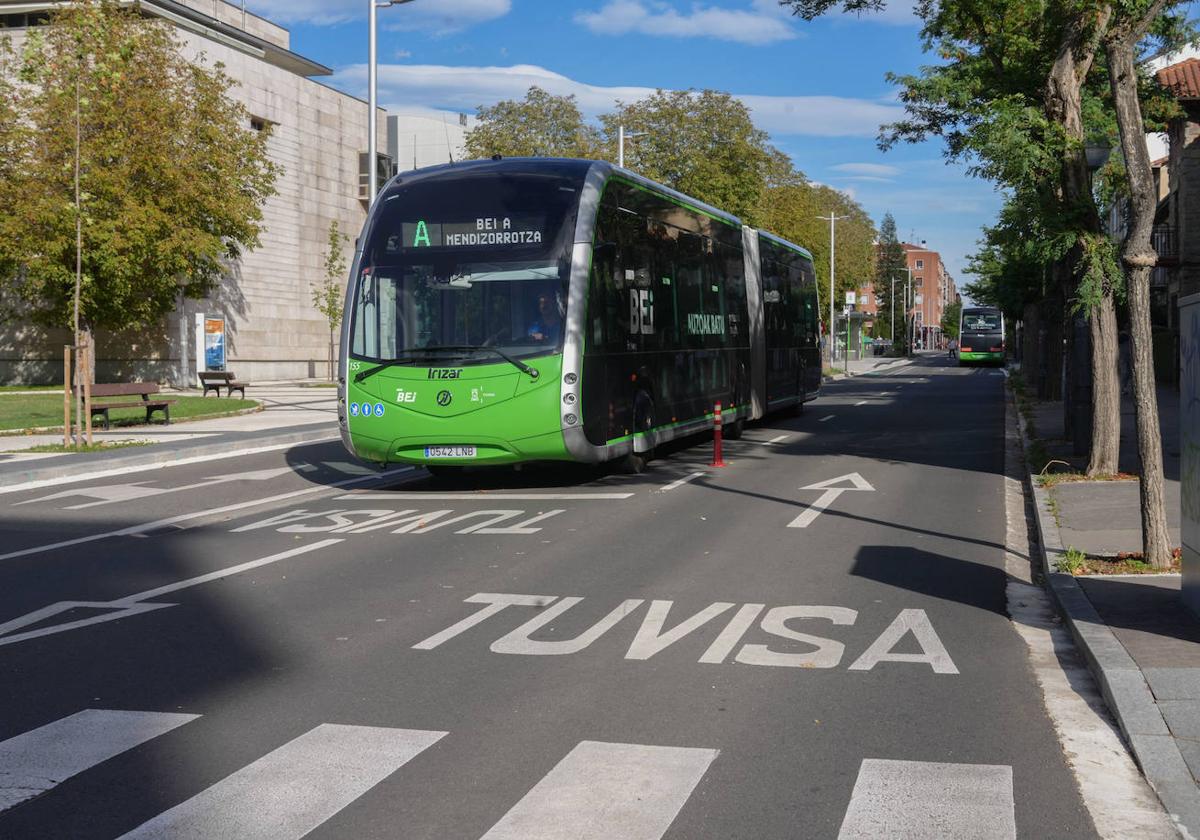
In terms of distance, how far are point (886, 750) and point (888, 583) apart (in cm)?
392

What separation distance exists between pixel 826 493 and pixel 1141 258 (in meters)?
5.03

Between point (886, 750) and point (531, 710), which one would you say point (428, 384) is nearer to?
point (531, 710)

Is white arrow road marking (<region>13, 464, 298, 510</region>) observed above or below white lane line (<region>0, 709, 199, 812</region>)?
above

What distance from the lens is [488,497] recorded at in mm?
14469

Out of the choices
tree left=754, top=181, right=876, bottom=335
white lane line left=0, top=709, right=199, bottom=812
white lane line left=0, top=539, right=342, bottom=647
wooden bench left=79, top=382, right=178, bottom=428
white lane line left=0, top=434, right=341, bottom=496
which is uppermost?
tree left=754, top=181, right=876, bottom=335

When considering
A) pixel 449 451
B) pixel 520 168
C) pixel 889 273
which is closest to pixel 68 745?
pixel 449 451

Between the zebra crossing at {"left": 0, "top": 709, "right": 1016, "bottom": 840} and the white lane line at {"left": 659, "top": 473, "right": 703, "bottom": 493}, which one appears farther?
the white lane line at {"left": 659, "top": 473, "right": 703, "bottom": 493}

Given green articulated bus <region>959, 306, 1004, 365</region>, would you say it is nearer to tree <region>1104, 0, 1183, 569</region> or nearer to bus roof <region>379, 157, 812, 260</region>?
bus roof <region>379, 157, 812, 260</region>

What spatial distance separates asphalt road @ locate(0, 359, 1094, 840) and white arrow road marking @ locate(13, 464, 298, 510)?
1.06 metres

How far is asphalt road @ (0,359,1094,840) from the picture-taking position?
4645 mm

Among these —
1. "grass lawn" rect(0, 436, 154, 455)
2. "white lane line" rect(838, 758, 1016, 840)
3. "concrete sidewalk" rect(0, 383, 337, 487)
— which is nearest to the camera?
"white lane line" rect(838, 758, 1016, 840)

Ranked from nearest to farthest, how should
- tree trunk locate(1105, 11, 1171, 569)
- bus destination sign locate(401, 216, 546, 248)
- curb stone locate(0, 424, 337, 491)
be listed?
1. tree trunk locate(1105, 11, 1171, 569)
2. bus destination sign locate(401, 216, 546, 248)
3. curb stone locate(0, 424, 337, 491)

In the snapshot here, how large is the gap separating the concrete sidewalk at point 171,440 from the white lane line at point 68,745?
11771 mm

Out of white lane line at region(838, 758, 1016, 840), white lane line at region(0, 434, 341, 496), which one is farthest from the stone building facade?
white lane line at region(838, 758, 1016, 840)
